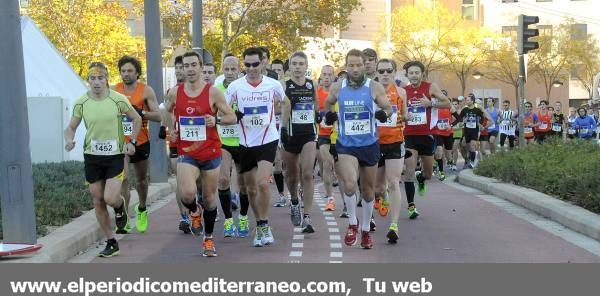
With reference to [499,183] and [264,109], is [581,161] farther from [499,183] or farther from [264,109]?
[264,109]

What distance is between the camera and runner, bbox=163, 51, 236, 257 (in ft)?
38.7

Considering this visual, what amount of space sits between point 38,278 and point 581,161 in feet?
39.0

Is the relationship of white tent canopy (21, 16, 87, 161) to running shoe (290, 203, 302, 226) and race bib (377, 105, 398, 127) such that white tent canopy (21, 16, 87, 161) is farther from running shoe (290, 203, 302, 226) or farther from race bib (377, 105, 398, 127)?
race bib (377, 105, 398, 127)

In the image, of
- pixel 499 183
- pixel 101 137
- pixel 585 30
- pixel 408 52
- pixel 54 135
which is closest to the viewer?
pixel 101 137

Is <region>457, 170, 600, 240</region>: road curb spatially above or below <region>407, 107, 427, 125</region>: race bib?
below

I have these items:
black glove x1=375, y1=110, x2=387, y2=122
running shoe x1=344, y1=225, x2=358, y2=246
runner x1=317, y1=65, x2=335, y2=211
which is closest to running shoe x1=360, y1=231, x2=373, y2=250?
running shoe x1=344, y1=225, x2=358, y2=246

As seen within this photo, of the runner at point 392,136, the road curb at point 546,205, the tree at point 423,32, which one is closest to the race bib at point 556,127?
the road curb at point 546,205

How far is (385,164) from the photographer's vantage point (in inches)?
543

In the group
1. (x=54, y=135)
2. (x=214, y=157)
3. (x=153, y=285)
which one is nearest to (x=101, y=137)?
(x=214, y=157)

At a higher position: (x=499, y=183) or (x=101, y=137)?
(x=101, y=137)

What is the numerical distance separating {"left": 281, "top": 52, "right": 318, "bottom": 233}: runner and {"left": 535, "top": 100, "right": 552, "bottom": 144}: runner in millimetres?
22335

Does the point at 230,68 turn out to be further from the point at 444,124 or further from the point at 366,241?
the point at 444,124

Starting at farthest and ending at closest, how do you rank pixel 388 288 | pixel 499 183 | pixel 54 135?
pixel 54 135 < pixel 499 183 < pixel 388 288

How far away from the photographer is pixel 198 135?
1179 cm
